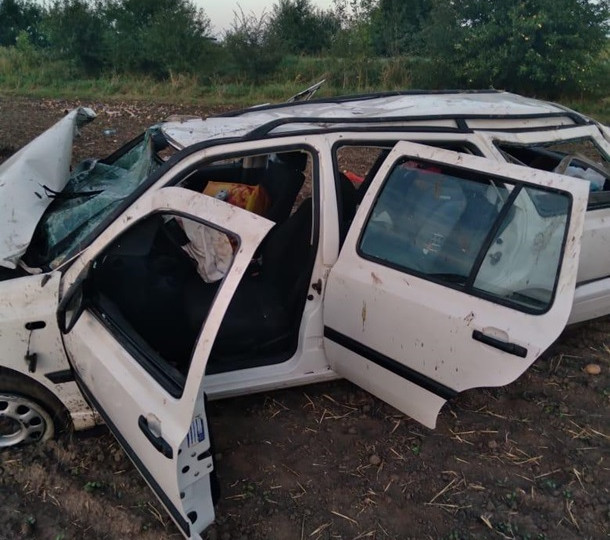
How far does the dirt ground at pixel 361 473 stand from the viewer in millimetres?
2543

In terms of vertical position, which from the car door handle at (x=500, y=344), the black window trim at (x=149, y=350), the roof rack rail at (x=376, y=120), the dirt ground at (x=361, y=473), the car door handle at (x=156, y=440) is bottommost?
the dirt ground at (x=361, y=473)

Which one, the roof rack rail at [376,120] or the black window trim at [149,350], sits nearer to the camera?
the black window trim at [149,350]

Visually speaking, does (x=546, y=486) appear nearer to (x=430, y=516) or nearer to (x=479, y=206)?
(x=430, y=516)

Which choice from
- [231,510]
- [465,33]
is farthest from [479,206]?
[465,33]

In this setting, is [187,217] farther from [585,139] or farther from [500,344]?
[585,139]

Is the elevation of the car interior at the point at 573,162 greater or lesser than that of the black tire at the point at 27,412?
greater

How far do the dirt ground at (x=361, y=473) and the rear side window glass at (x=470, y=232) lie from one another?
1.02m

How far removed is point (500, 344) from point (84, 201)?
2219mm

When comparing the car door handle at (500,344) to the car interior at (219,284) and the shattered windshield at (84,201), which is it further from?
the shattered windshield at (84,201)

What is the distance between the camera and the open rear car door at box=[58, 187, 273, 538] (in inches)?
73.9

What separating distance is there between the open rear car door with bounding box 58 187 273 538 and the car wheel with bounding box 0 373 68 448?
0.85 feet

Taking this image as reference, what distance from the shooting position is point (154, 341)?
2881 mm

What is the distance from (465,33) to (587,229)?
12084 millimetres

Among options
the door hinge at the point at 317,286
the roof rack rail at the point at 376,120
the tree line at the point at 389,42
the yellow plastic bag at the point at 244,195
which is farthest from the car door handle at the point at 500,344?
the tree line at the point at 389,42
